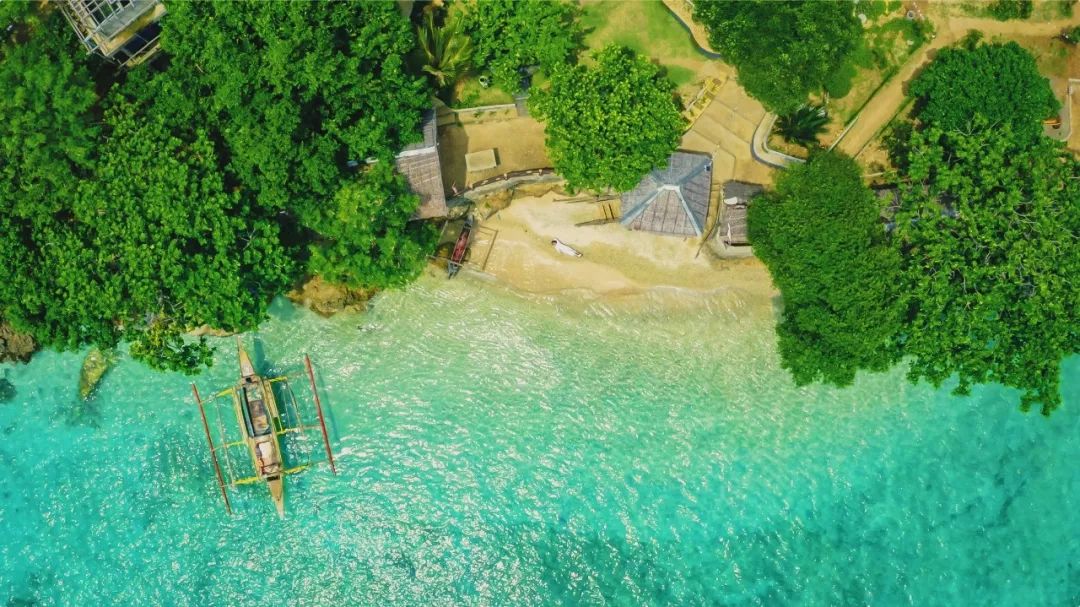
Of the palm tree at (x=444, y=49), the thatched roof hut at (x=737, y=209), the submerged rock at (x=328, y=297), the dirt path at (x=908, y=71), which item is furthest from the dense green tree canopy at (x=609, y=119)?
the submerged rock at (x=328, y=297)

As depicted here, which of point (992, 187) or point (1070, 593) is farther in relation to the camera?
point (1070, 593)

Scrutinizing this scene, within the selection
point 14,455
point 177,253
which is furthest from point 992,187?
point 14,455

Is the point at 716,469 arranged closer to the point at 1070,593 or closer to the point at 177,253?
the point at 1070,593

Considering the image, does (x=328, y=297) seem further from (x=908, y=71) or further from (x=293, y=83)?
(x=908, y=71)

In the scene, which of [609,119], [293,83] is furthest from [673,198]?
[293,83]

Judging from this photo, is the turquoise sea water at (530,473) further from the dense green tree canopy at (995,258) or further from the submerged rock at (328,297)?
the dense green tree canopy at (995,258)

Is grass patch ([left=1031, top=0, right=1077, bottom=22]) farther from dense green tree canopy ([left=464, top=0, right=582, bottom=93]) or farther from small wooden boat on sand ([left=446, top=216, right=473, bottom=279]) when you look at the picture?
small wooden boat on sand ([left=446, top=216, right=473, bottom=279])
